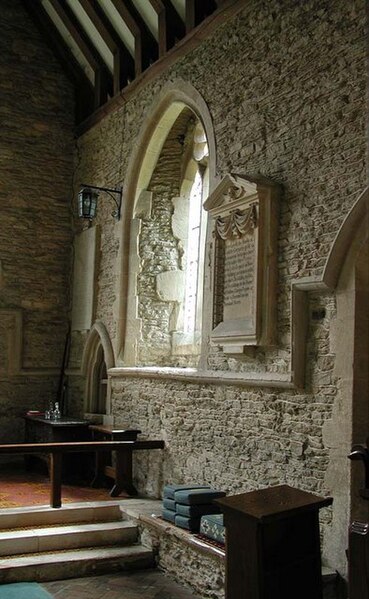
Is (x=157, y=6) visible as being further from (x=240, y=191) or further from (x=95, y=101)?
(x=240, y=191)

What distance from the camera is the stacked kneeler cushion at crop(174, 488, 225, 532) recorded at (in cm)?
509

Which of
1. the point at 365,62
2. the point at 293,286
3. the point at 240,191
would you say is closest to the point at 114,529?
the point at 293,286

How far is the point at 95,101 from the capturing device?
867 centimetres

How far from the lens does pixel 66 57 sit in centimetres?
902

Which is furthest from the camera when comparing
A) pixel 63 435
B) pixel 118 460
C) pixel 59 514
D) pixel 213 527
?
pixel 63 435

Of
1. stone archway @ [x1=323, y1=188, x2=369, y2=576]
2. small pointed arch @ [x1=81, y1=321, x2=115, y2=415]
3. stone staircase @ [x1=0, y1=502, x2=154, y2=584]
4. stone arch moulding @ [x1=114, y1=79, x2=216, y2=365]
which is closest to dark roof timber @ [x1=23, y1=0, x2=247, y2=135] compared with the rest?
stone arch moulding @ [x1=114, y1=79, x2=216, y2=365]

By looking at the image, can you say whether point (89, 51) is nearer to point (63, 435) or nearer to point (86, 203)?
point (86, 203)

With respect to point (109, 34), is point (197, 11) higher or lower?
lower

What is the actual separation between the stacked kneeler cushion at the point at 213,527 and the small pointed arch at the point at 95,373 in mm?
3274

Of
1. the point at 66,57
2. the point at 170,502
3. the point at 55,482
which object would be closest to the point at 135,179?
the point at 66,57

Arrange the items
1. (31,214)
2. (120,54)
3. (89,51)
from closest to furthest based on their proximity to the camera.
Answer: (120,54) → (89,51) → (31,214)

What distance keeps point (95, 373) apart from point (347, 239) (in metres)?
4.52

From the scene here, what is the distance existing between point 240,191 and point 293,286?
1.02m

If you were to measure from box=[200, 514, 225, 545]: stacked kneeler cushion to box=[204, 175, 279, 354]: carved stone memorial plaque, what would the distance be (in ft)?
4.17
